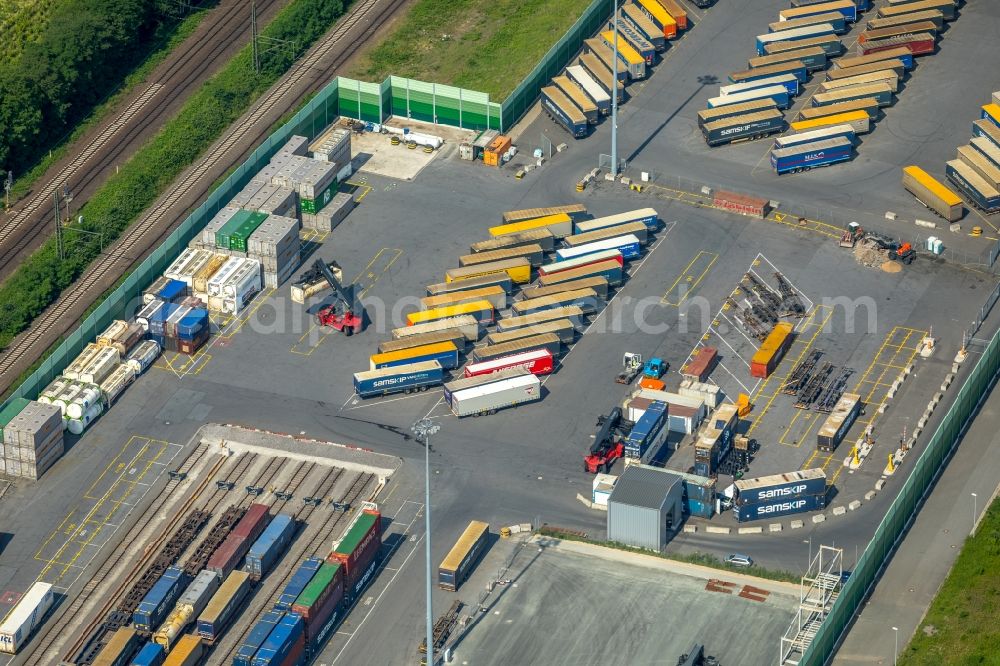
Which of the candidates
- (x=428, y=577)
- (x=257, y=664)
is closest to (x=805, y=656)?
(x=428, y=577)

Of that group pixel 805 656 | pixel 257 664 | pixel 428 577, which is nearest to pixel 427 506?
pixel 428 577

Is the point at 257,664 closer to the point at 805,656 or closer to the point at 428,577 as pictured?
the point at 428,577

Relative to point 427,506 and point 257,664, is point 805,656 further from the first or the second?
point 257,664

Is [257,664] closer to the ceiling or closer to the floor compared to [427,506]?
closer to the floor

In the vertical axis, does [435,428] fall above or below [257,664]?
above

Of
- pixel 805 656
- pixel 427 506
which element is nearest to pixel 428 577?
pixel 427 506

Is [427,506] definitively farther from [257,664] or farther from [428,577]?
[257,664]

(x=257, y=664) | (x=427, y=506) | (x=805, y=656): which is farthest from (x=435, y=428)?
(x=805, y=656)
